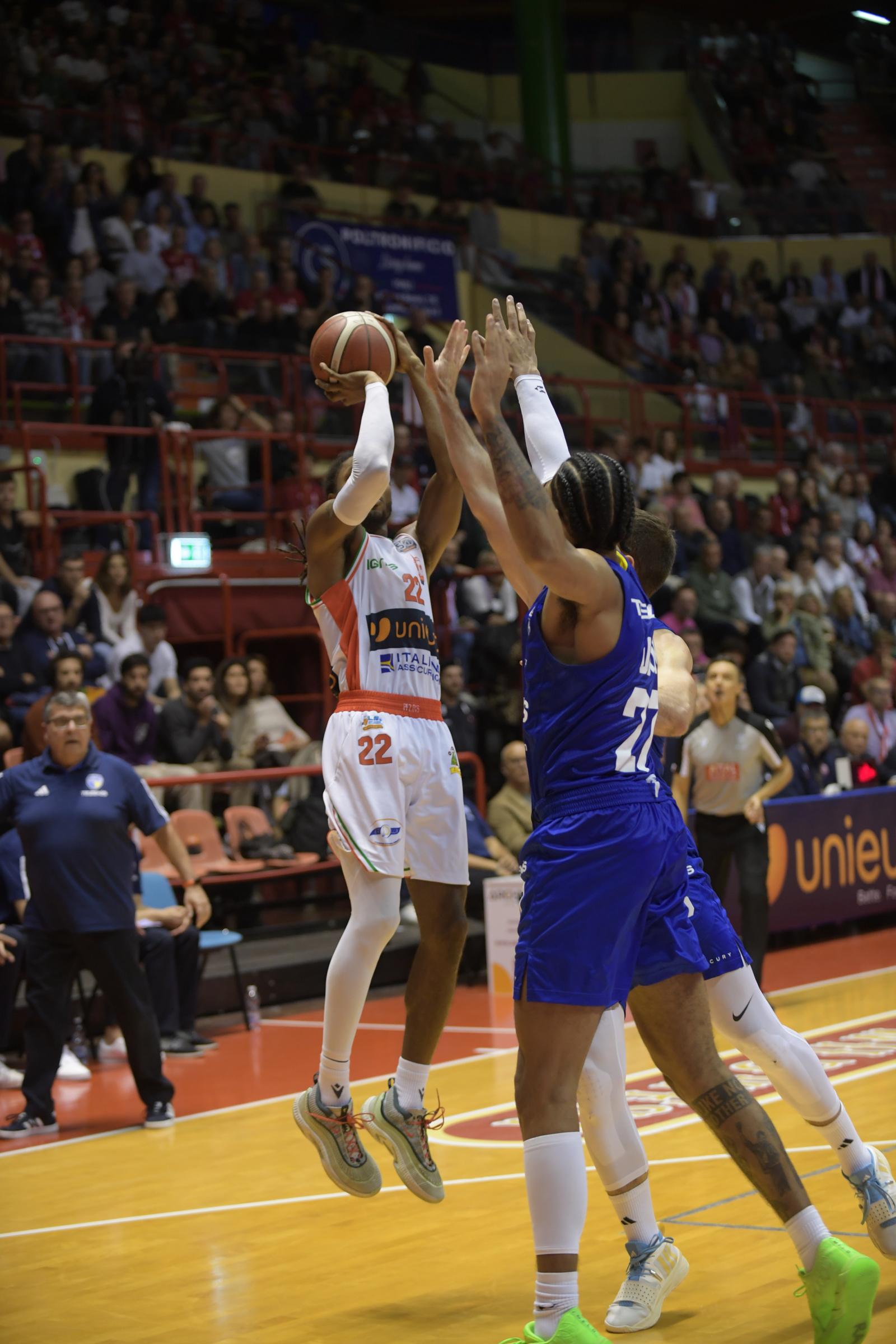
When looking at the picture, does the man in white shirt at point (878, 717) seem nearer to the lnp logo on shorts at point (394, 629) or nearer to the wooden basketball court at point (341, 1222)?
the wooden basketball court at point (341, 1222)

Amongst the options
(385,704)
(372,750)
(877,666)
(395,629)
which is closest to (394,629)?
(395,629)

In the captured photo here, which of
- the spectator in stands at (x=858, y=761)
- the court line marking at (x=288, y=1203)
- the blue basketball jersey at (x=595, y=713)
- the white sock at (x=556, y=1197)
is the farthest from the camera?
the spectator in stands at (x=858, y=761)

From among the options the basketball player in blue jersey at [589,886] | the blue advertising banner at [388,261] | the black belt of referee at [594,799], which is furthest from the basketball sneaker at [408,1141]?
the blue advertising banner at [388,261]

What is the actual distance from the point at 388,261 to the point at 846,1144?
16.8 m

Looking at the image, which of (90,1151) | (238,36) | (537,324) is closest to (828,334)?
(537,324)

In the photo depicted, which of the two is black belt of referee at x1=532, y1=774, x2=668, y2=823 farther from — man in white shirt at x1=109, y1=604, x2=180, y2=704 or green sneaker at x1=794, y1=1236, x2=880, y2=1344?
man in white shirt at x1=109, y1=604, x2=180, y2=704

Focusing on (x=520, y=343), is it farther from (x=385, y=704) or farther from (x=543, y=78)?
(x=543, y=78)

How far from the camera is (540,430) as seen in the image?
184 inches

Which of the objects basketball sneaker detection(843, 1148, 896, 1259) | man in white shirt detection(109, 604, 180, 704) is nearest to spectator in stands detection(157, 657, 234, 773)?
man in white shirt detection(109, 604, 180, 704)

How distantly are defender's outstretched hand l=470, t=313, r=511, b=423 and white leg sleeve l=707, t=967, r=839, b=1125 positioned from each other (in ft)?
5.66

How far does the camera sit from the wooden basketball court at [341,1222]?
4.80 m

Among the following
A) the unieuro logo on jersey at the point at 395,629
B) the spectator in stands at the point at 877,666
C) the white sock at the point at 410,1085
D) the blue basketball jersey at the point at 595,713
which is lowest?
the spectator in stands at the point at 877,666

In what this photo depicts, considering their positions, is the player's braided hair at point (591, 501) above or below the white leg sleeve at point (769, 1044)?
above

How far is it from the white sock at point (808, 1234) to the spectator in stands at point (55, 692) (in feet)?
17.4
